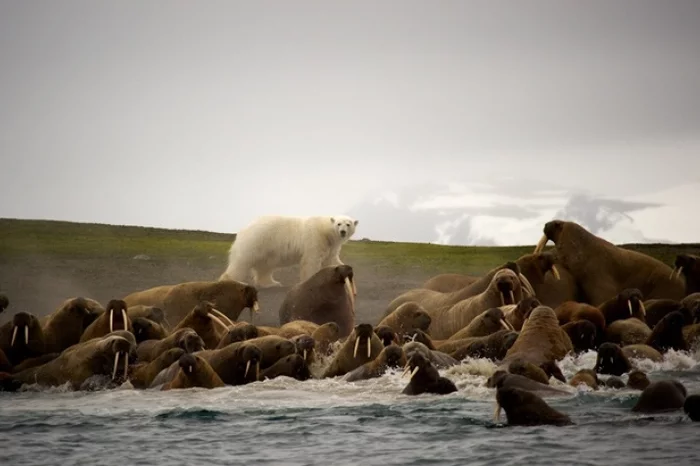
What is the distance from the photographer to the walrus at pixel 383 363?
1531 cm

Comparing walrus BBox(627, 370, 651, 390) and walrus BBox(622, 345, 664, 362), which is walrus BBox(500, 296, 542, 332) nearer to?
walrus BBox(622, 345, 664, 362)

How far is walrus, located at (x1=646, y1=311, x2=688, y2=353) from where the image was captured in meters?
17.2

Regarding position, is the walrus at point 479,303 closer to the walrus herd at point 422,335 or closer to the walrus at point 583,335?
the walrus herd at point 422,335

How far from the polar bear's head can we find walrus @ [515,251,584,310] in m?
5.93

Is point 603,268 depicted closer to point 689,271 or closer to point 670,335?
point 689,271

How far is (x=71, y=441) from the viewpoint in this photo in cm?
1305

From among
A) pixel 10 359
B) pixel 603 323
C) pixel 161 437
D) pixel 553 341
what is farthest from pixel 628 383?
pixel 10 359

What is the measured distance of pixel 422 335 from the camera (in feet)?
55.6

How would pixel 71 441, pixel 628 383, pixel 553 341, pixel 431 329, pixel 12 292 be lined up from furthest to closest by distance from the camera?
1. pixel 12 292
2. pixel 431 329
3. pixel 553 341
4. pixel 628 383
5. pixel 71 441

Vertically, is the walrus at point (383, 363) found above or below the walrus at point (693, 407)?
above

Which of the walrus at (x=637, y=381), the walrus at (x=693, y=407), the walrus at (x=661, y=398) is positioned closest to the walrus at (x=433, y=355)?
the walrus at (x=637, y=381)

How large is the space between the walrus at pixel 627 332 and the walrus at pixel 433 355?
284cm

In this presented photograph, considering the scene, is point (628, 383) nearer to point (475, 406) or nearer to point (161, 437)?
point (475, 406)

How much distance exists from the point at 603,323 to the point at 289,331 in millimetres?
4537
